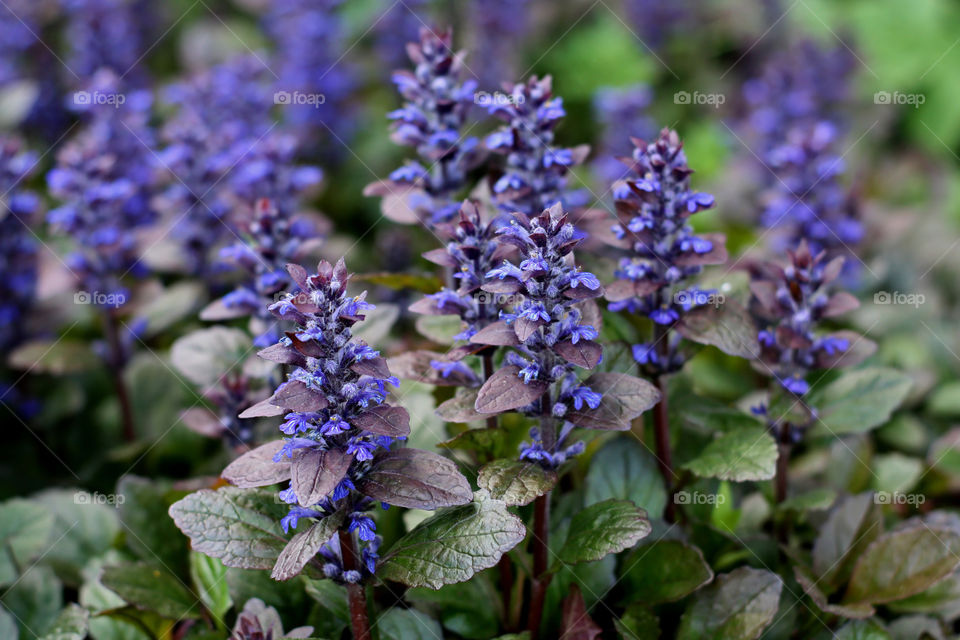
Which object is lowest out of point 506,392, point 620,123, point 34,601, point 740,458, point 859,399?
point 34,601

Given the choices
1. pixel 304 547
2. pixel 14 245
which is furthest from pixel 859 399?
pixel 14 245

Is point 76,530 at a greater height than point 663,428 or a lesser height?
lesser

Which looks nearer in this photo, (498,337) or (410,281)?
(498,337)

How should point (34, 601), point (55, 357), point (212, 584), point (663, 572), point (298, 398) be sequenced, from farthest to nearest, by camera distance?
point (55, 357) → point (34, 601) → point (212, 584) → point (663, 572) → point (298, 398)

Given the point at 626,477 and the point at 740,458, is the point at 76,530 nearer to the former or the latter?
the point at 626,477

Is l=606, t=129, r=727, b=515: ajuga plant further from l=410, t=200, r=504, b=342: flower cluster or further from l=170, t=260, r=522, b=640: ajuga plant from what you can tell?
l=170, t=260, r=522, b=640: ajuga plant

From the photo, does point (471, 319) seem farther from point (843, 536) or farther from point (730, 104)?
point (730, 104)

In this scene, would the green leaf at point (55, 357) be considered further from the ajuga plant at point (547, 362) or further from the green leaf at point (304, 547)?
the ajuga plant at point (547, 362)

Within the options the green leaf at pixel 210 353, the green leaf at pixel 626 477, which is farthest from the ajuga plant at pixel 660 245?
the green leaf at pixel 210 353

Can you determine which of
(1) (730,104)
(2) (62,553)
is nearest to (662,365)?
(2) (62,553)

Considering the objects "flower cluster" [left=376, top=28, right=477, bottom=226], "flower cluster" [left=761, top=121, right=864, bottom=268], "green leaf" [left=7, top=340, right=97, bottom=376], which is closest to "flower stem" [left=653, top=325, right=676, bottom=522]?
"flower cluster" [left=376, top=28, right=477, bottom=226]
